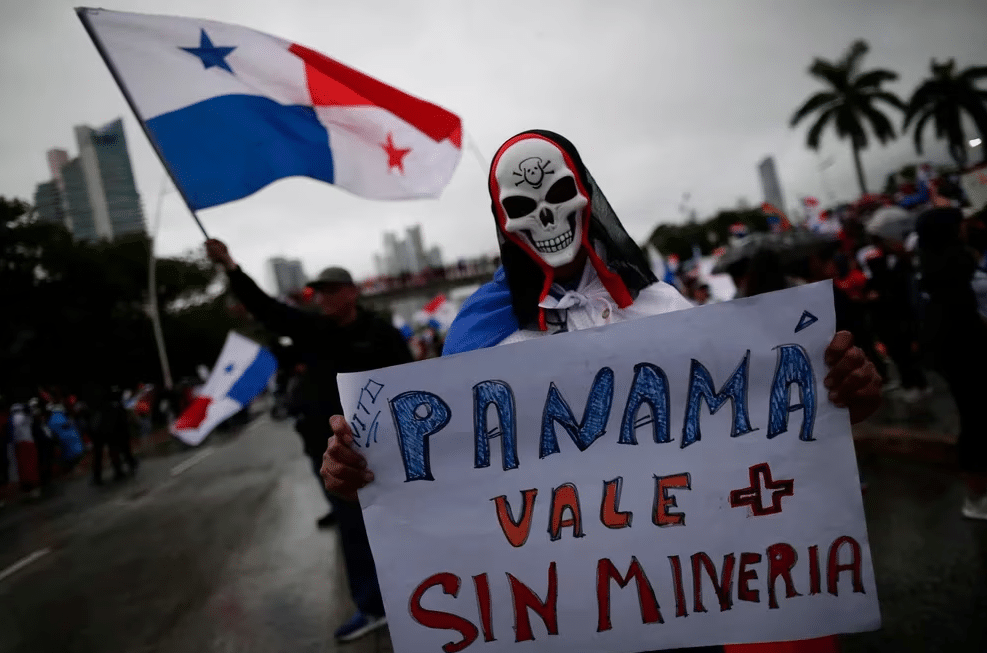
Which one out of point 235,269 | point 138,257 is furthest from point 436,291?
point 235,269

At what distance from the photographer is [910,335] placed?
23.6 feet

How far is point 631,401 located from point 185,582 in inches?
188

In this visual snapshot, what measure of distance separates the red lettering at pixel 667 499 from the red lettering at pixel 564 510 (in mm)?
191

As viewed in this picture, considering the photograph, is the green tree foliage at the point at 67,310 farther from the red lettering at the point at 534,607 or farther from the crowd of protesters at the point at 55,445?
the red lettering at the point at 534,607

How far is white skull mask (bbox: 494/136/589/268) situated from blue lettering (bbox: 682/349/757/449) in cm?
46

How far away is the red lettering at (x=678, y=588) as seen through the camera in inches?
64.1

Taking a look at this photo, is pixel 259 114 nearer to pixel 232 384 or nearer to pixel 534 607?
pixel 534 607

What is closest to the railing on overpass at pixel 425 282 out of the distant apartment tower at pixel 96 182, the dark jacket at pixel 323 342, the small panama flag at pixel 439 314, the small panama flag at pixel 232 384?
the small panama flag at pixel 439 314

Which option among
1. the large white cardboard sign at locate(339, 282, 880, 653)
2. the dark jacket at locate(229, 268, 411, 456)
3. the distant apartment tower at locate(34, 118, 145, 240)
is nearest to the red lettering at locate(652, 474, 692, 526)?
the large white cardboard sign at locate(339, 282, 880, 653)

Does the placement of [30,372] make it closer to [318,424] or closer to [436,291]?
[318,424]

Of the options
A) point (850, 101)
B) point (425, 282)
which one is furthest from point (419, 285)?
point (850, 101)

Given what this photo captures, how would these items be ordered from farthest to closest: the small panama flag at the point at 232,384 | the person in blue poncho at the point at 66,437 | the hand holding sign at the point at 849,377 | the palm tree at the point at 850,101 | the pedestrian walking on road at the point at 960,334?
the palm tree at the point at 850,101
the person in blue poncho at the point at 66,437
the small panama flag at the point at 232,384
the pedestrian walking on road at the point at 960,334
the hand holding sign at the point at 849,377

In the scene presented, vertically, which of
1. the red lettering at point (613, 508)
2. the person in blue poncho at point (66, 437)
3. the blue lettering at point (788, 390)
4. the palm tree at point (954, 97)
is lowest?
the person in blue poncho at point (66, 437)

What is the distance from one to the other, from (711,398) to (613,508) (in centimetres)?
37
